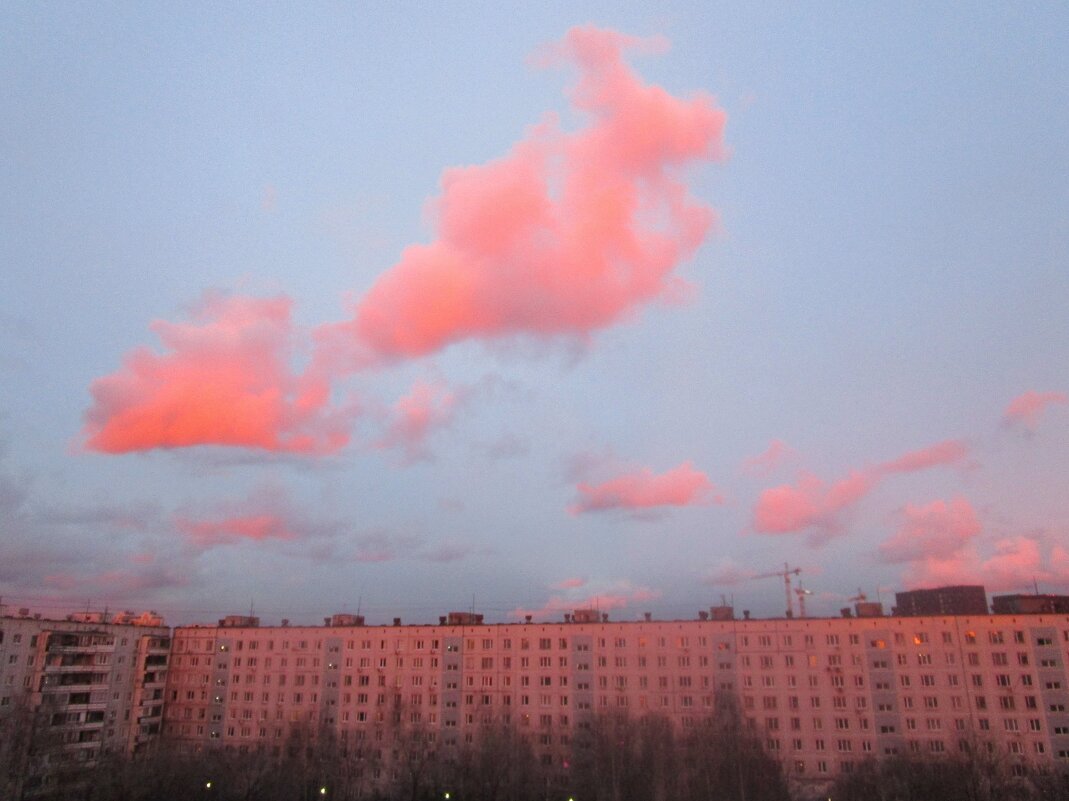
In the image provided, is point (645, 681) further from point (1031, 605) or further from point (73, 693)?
point (73, 693)

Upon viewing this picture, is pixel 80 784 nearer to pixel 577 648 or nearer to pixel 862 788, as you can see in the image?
pixel 577 648

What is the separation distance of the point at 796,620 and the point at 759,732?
532 inches

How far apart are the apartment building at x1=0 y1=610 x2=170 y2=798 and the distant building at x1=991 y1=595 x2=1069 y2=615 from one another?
100461 millimetres

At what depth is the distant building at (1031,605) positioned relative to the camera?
283ft

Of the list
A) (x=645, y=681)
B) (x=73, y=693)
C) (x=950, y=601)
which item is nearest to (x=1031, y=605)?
(x=950, y=601)

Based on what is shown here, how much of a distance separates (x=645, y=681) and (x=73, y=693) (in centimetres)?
6533

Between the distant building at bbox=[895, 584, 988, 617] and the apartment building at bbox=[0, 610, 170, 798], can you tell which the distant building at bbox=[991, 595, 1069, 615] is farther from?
the apartment building at bbox=[0, 610, 170, 798]

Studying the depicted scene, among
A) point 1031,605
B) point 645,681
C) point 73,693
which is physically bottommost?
point 73,693

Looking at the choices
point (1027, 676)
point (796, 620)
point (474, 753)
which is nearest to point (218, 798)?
point (474, 753)

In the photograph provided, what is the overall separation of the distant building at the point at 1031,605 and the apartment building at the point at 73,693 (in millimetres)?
100461

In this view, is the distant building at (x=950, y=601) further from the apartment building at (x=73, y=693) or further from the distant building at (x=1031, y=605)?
the apartment building at (x=73, y=693)

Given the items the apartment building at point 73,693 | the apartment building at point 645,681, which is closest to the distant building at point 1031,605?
the apartment building at point 645,681

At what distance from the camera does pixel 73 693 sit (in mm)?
88188

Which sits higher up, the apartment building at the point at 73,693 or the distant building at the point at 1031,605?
the distant building at the point at 1031,605
